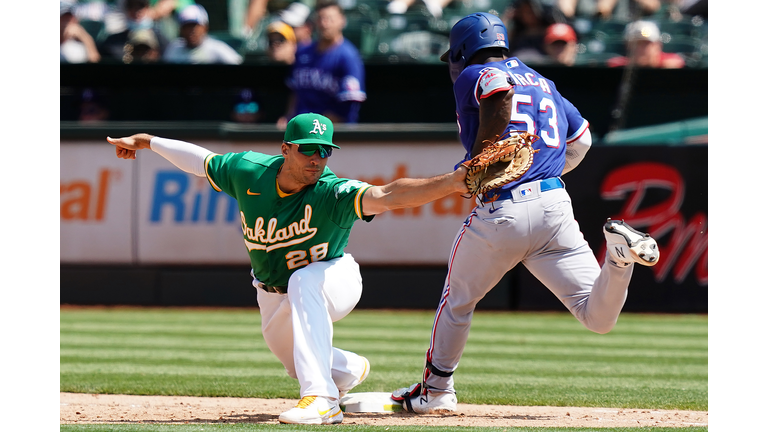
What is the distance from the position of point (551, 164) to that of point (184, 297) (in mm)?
6788

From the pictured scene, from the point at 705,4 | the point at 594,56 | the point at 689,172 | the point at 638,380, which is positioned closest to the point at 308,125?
the point at 638,380

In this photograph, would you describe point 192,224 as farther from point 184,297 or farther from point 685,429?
point 685,429

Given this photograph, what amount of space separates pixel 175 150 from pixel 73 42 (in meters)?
8.00

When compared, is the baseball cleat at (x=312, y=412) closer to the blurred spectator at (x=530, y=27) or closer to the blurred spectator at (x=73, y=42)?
the blurred spectator at (x=530, y=27)

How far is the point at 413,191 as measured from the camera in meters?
3.82

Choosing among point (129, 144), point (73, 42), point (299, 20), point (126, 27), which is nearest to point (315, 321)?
point (129, 144)

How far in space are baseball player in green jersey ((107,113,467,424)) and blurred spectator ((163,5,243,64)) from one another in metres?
6.75

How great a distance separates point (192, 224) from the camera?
10.4 m

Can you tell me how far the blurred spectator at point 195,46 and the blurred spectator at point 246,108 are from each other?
0.42m

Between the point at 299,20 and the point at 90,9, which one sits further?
the point at 90,9

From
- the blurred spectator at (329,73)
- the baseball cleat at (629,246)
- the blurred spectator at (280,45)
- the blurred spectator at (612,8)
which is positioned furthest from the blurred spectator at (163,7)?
the baseball cleat at (629,246)

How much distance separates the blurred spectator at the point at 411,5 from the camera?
12.4 m

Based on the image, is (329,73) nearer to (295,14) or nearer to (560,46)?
(295,14)

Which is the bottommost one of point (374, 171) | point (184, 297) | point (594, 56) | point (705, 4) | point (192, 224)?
point (184, 297)
